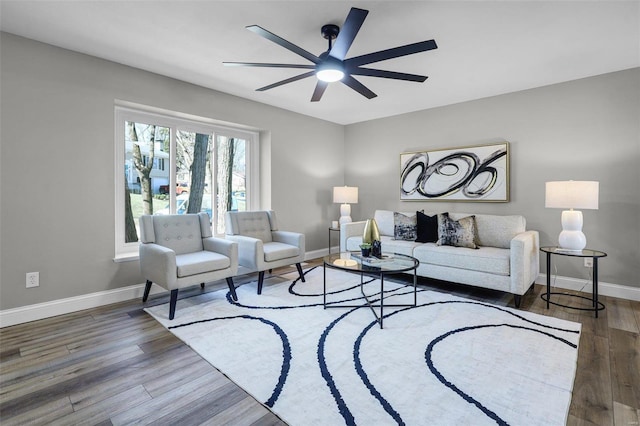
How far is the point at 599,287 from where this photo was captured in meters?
3.45

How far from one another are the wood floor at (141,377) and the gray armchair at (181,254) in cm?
41

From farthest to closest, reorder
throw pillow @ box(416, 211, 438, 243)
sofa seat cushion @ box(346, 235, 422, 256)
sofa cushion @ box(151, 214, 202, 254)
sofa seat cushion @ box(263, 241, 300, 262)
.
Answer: throw pillow @ box(416, 211, 438, 243), sofa seat cushion @ box(346, 235, 422, 256), sofa seat cushion @ box(263, 241, 300, 262), sofa cushion @ box(151, 214, 202, 254)

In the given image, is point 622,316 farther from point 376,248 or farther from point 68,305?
point 68,305

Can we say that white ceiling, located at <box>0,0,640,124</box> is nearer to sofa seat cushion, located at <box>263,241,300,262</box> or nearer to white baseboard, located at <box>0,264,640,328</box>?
sofa seat cushion, located at <box>263,241,300,262</box>

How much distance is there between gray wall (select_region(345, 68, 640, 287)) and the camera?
130 inches

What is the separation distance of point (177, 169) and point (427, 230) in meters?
3.28

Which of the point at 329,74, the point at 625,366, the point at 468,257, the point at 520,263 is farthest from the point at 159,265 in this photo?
the point at 625,366

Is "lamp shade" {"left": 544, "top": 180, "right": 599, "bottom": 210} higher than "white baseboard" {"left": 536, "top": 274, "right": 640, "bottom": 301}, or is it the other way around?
"lamp shade" {"left": 544, "top": 180, "right": 599, "bottom": 210}

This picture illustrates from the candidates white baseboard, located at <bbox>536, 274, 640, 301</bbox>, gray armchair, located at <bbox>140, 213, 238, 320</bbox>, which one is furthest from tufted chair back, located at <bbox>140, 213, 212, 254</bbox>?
white baseboard, located at <bbox>536, 274, 640, 301</bbox>

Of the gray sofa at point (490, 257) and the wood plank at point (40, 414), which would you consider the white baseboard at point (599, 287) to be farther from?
the wood plank at point (40, 414)

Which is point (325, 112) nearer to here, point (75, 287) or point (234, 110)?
point (234, 110)

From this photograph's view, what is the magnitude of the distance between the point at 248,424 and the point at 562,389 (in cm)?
169

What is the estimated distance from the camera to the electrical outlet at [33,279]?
8.99 ft

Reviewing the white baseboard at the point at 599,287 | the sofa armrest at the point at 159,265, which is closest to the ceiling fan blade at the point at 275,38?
the sofa armrest at the point at 159,265
